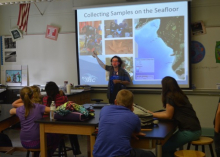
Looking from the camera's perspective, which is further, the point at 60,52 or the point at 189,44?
the point at 60,52

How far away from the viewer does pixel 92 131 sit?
349 cm

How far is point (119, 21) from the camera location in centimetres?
650

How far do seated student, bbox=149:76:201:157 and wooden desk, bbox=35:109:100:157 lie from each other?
728 millimetres

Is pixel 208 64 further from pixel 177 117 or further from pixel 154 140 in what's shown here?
pixel 154 140

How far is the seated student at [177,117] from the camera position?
3564 mm

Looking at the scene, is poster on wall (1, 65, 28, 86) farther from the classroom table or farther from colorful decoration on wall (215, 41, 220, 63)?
colorful decoration on wall (215, 41, 220, 63)

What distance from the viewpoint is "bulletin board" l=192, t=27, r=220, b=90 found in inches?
236

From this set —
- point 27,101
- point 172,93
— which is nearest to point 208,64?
point 172,93

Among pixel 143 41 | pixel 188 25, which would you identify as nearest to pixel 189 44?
pixel 188 25

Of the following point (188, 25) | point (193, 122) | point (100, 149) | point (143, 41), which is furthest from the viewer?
point (143, 41)

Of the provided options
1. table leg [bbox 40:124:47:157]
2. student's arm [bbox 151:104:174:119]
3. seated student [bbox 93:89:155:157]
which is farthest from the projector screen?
seated student [bbox 93:89:155:157]

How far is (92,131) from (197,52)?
3343mm

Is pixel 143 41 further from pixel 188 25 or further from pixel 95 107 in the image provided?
pixel 95 107

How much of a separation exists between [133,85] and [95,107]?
6.80 feet
